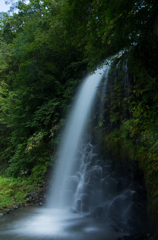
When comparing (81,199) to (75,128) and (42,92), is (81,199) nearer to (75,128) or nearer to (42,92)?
(75,128)

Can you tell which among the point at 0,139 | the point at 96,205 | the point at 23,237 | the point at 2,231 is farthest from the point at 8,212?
the point at 0,139

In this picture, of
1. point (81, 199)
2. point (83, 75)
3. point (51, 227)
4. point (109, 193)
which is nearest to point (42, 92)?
point (83, 75)

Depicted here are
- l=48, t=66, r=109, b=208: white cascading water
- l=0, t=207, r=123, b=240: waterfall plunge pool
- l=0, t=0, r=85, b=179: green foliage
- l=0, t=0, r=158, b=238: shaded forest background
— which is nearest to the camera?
l=0, t=207, r=123, b=240: waterfall plunge pool

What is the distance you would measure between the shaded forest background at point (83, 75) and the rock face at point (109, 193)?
1.91 ft

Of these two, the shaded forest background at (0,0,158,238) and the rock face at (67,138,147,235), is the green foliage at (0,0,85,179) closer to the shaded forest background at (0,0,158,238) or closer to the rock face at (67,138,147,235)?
the shaded forest background at (0,0,158,238)

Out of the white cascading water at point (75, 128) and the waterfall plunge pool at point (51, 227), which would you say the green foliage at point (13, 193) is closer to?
the waterfall plunge pool at point (51, 227)

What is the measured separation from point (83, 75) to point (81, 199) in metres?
6.37

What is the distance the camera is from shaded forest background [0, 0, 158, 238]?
4125 millimetres

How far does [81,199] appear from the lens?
235 inches

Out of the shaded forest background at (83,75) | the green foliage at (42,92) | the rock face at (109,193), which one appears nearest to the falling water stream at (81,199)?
the rock face at (109,193)

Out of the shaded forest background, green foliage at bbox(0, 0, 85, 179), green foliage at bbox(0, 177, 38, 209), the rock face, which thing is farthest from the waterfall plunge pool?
green foliage at bbox(0, 0, 85, 179)

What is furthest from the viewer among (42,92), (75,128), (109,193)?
(42,92)

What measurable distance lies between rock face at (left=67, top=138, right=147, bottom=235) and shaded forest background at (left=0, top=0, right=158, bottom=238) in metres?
0.58

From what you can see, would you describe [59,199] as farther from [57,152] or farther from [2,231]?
[2,231]
